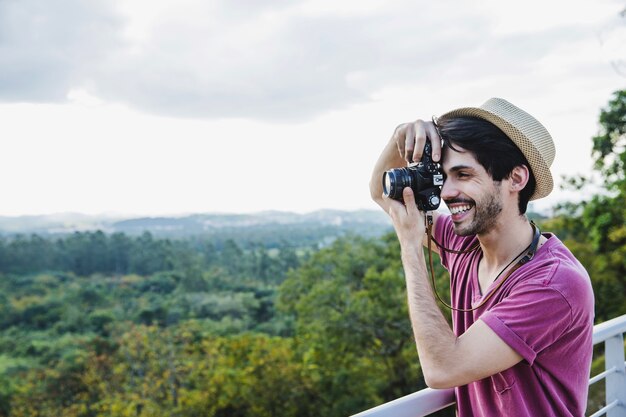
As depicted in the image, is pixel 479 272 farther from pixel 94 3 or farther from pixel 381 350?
pixel 381 350

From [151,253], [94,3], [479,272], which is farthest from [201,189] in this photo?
[479,272]

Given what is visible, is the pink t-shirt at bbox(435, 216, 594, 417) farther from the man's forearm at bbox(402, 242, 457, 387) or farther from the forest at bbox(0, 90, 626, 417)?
the forest at bbox(0, 90, 626, 417)

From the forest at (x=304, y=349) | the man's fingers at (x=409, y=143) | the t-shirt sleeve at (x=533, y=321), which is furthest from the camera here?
the forest at (x=304, y=349)

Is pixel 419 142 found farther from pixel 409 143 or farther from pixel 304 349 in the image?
pixel 304 349

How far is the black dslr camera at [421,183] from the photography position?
1.10 m

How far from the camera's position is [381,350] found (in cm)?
1330

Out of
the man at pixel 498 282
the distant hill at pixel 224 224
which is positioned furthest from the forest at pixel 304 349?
the distant hill at pixel 224 224

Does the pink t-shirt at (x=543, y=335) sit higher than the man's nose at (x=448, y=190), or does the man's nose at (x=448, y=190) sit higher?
the man's nose at (x=448, y=190)

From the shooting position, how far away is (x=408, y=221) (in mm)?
1085

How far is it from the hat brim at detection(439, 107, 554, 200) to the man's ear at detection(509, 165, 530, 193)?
0.02 meters

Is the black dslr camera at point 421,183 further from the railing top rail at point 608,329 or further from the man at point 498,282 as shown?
the railing top rail at point 608,329

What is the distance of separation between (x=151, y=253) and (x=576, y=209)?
99.7 ft

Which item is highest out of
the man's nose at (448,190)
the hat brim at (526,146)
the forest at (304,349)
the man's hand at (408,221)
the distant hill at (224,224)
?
the hat brim at (526,146)

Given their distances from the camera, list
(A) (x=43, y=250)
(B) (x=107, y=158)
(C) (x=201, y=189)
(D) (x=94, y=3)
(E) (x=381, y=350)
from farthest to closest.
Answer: (C) (x=201, y=189) < (B) (x=107, y=158) < (A) (x=43, y=250) < (E) (x=381, y=350) < (D) (x=94, y=3)
